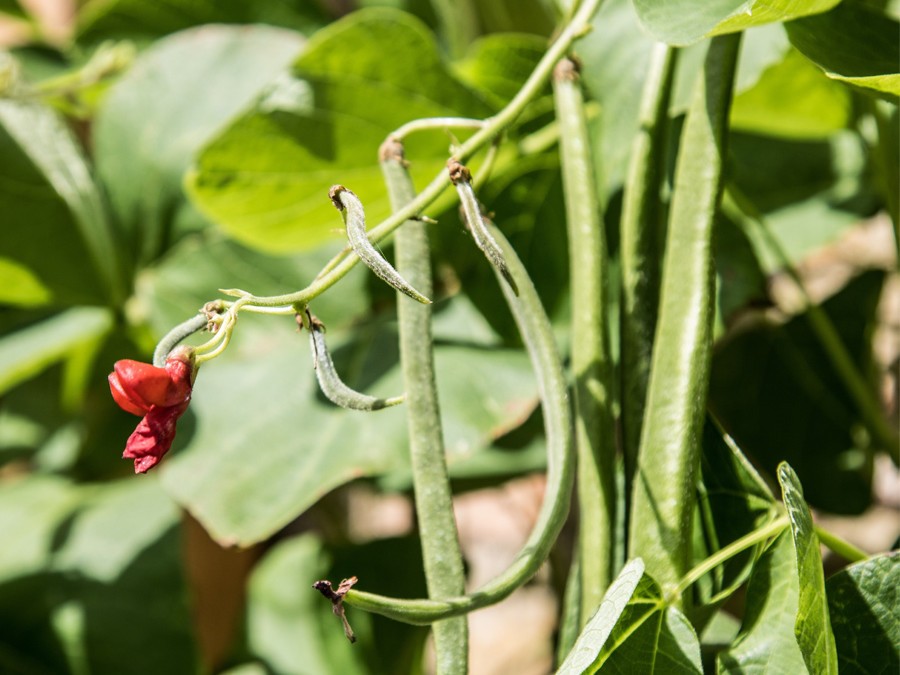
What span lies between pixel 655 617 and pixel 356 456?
0.25 meters

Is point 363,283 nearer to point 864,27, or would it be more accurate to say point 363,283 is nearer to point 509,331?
point 509,331

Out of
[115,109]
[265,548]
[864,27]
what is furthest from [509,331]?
[265,548]

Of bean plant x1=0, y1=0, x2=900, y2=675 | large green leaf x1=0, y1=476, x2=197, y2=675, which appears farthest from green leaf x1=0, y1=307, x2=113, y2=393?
large green leaf x1=0, y1=476, x2=197, y2=675

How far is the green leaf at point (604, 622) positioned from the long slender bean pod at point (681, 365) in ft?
0.10

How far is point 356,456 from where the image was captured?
58 centimetres

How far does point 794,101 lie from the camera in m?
0.63

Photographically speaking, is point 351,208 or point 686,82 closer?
point 351,208

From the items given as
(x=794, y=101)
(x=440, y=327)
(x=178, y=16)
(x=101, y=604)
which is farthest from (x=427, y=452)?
(x=178, y=16)

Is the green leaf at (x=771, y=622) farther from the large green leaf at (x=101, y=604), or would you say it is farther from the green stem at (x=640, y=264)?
the large green leaf at (x=101, y=604)

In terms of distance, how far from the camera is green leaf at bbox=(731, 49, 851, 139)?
59 centimetres

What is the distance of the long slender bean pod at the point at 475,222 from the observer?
1.10ft

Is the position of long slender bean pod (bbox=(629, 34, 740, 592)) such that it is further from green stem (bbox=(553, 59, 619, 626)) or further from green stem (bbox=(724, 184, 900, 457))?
green stem (bbox=(724, 184, 900, 457))

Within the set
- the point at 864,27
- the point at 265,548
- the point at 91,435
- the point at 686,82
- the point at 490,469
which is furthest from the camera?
the point at 265,548

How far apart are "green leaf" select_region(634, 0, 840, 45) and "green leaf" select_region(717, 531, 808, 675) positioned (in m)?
0.20
